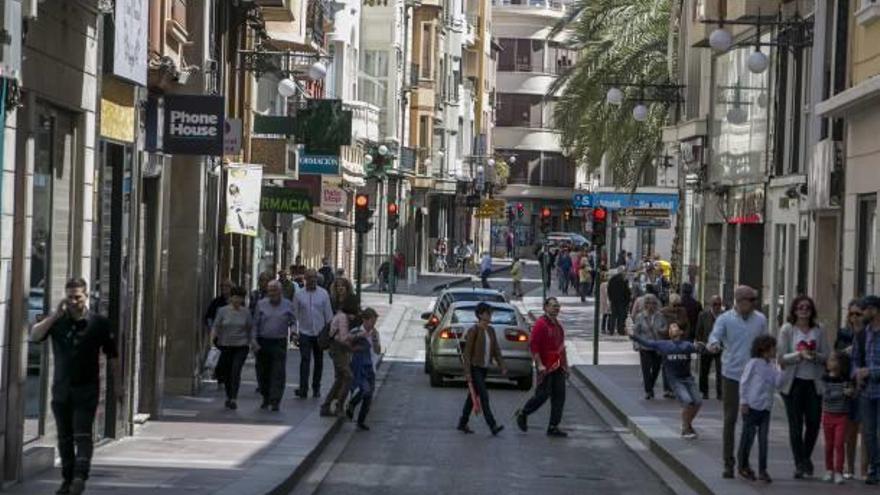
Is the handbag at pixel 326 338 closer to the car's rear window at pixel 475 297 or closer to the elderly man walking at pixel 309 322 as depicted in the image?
the elderly man walking at pixel 309 322

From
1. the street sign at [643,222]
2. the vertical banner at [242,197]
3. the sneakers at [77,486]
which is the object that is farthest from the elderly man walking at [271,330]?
the street sign at [643,222]

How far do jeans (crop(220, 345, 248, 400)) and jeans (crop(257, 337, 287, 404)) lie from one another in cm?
25

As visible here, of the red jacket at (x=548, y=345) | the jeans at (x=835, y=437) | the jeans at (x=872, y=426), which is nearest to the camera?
the jeans at (x=872, y=426)

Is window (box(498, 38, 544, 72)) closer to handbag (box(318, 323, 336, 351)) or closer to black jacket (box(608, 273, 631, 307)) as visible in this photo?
black jacket (box(608, 273, 631, 307))

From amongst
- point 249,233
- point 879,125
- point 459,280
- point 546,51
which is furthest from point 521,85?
point 879,125

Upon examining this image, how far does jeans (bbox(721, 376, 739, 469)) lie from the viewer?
65.9 ft

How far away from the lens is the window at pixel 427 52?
89.1 meters

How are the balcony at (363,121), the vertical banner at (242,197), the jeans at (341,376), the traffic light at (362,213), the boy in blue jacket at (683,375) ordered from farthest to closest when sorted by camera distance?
the balcony at (363,121), the traffic light at (362,213), the vertical banner at (242,197), the jeans at (341,376), the boy in blue jacket at (683,375)

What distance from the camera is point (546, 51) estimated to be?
5157 inches

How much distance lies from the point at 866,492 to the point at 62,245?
7.49m

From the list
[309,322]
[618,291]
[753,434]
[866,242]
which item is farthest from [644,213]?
[753,434]

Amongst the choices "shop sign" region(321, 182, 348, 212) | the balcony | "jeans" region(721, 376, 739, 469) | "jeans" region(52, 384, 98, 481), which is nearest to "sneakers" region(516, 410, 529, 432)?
"jeans" region(721, 376, 739, 469)

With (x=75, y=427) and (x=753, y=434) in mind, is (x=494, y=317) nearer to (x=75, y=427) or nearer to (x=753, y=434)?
(x=753, y=434)

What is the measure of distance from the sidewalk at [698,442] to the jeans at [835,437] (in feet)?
0.74
